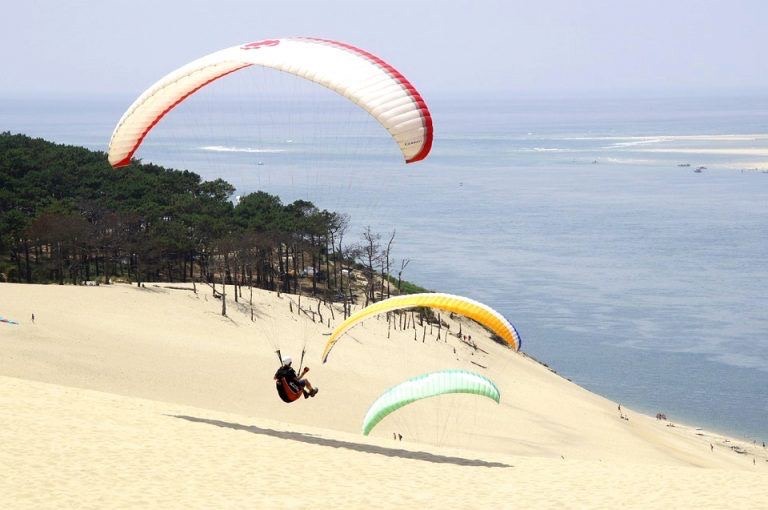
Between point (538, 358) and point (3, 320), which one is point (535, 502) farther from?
point (538, 358)

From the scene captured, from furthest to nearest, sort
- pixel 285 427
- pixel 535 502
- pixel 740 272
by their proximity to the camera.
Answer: pixel 740 272, pixel 285 427, pixel 535 502

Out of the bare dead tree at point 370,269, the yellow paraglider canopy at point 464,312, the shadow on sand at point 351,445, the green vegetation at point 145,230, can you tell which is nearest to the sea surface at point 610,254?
the bare dead tree at point 370,269

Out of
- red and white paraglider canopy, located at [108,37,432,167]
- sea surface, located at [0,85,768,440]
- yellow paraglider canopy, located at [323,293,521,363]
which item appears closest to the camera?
red and white paraglider canopy, located at [108,37,432,167]

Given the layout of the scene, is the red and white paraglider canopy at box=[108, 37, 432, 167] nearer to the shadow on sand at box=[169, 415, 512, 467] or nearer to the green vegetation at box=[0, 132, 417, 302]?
the shadow on sand at box=[169, 415, 512, 467]

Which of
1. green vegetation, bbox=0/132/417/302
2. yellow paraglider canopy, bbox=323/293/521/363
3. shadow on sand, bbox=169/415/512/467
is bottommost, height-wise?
shadow on sand, bbox=169/415/512/467

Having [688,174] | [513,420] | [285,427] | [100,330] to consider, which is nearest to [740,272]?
[513,420]

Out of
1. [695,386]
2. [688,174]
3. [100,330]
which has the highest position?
[688,174]

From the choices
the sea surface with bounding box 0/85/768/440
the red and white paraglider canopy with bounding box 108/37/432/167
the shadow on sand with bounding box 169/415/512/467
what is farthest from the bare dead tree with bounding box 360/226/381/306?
the red and white paraglider canopy with bounding box 108/37/432/167
